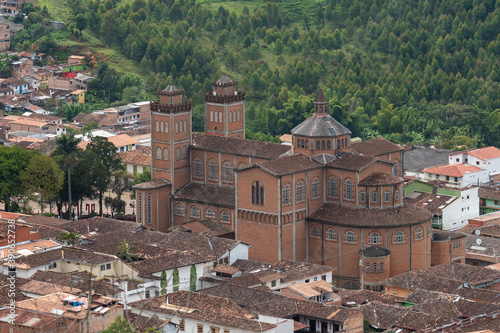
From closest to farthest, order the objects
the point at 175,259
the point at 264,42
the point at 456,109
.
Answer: the point at 175,259
the point at 456,109
the point at 264,42

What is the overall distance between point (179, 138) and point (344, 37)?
277ft

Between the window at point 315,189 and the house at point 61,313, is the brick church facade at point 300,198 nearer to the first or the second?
the window at point 315,189

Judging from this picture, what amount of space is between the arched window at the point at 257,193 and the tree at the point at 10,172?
19939 mm

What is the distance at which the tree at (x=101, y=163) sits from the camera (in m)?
98.1

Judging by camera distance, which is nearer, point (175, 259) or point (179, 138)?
point (175, 259)

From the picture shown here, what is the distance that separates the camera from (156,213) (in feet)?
302

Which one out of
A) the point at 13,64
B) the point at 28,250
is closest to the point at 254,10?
the point at 13,64

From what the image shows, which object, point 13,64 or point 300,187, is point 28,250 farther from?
point 13,64

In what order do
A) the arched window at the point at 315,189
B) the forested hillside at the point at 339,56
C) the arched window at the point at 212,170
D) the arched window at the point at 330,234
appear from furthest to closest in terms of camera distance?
1. the forested hillside at the point at 339,56
2. the arched window at the point at 212,170
3. the arched window at the point at 315,189
4. the arched window at the point at 330,234

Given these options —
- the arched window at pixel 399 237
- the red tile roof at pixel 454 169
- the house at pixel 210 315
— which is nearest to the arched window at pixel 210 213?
the arched window at pixel 399 237

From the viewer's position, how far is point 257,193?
281 feet

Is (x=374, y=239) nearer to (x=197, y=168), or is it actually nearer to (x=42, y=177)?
(x=197, y=168)

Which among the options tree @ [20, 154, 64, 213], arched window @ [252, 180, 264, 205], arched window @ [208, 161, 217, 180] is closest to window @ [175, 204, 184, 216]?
arched window @ [208, 161, 217, 180]

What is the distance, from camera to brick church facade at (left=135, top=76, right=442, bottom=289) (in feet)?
277
